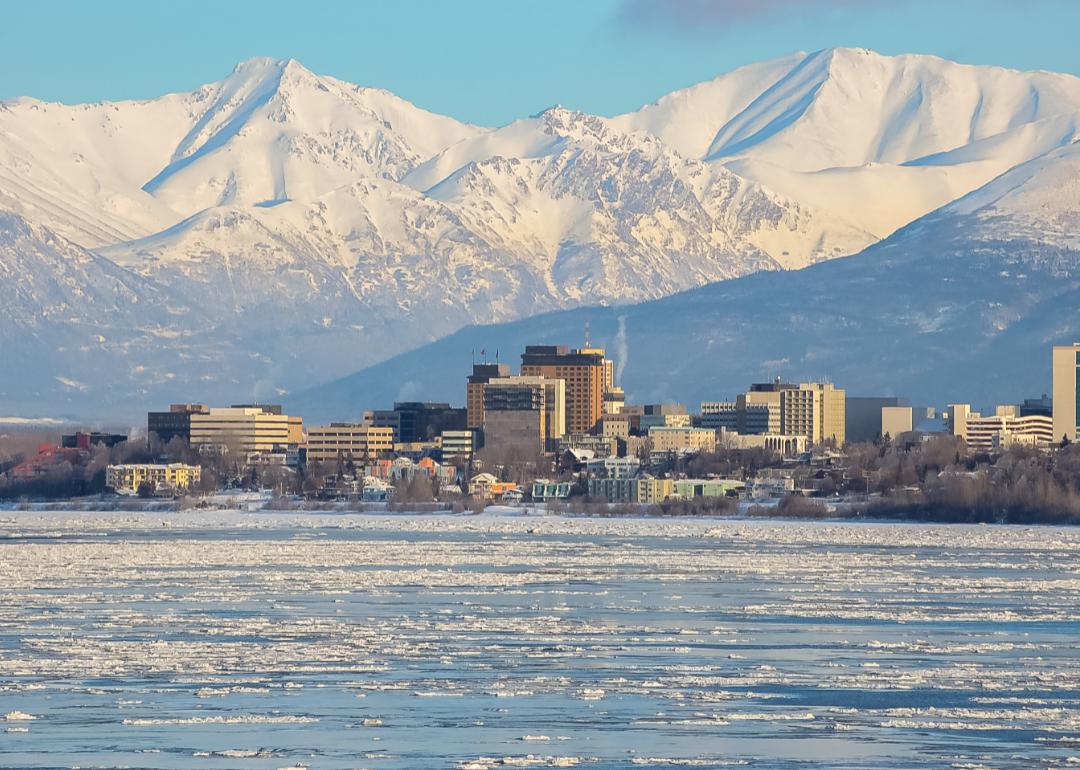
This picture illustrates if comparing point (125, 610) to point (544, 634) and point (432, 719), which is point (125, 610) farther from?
point (432, 719)

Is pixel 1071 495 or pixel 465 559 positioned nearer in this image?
pixel 465 559

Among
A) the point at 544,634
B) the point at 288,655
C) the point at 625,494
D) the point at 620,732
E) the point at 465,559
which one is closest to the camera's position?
the point at 620,732

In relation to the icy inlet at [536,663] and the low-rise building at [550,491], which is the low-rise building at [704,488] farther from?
the icy inlet at [536,663]

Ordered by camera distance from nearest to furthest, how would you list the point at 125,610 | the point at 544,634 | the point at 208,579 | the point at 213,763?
the point at 213,763, the point at 544,634, the point at 125,610, the point at 208,579

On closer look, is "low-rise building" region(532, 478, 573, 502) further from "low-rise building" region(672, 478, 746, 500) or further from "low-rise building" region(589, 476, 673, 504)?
"low-rise building" region(672, 478, 746, 500)

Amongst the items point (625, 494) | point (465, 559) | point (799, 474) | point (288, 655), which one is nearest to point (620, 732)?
point (288, 655)

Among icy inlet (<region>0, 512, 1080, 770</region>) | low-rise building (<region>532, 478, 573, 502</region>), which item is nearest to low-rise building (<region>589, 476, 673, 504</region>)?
low-rise building (<region>532, 478, 573, 502</region>)

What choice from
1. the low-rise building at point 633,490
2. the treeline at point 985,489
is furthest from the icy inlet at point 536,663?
the low-rise building at point 633,490

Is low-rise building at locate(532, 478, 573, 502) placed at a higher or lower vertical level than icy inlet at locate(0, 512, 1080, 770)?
higher

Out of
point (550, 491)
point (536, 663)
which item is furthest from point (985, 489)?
point (536, 663)
